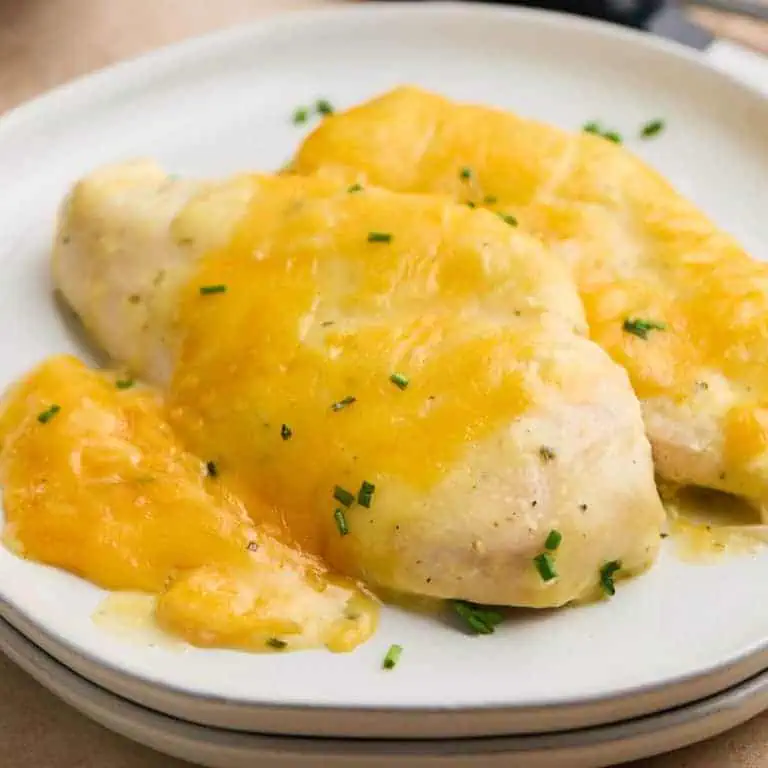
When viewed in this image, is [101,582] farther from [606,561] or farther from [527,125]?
[527,125]

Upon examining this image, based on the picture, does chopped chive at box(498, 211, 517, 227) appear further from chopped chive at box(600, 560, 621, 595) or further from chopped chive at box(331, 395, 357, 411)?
chopped chive at box(600, 560, 621, 595)

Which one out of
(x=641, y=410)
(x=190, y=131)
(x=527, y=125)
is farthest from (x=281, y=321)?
(x=190, y=131)

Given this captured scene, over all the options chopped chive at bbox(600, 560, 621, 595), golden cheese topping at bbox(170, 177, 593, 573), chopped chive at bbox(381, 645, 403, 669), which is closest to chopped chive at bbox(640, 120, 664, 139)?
golden cheese topping at bbox(170, 177, 593, 573)

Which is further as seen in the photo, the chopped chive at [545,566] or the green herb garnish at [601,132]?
the green herb garnish at [601,132]

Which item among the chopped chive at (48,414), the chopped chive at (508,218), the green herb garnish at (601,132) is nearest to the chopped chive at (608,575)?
the chopped chive at (508,218)

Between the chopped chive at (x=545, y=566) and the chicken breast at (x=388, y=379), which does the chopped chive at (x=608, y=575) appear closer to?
the chicken breast at (x=388, y=379)

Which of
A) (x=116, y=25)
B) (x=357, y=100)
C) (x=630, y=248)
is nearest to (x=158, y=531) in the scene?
(x=630, y=248)
